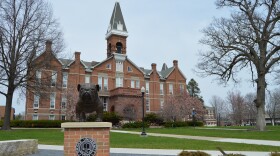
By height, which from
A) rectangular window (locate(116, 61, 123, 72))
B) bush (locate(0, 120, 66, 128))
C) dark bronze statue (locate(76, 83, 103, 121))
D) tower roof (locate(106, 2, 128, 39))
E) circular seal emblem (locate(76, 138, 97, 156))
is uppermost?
tower roof (locate(106, 2, 128, 39))

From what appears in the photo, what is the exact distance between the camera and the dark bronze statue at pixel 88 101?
7367 millimetres

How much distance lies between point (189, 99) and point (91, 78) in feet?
69.1

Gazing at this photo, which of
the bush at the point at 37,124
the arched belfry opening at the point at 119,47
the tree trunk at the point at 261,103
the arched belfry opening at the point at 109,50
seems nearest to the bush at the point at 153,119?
the bush at the point at 37,124

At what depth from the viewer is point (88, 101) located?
24.6 ft

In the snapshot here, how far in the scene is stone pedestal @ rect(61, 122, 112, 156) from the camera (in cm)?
721

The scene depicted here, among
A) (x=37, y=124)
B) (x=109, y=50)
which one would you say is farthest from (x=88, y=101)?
(x=109, y=50)

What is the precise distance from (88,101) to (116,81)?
1839 inches

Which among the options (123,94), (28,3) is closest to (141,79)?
(123,94)

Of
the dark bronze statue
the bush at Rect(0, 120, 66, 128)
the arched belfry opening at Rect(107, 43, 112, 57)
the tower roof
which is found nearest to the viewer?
the dark bronze statue

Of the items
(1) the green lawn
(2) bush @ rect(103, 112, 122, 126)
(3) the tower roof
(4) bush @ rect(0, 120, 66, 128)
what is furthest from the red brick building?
(1) the green lawn

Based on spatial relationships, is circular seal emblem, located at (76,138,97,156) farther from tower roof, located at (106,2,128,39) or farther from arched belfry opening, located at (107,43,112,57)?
arched belfry opening, located at (107,43,112,57)

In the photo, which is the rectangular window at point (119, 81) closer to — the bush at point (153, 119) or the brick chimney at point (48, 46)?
the bush at point (153, 119)

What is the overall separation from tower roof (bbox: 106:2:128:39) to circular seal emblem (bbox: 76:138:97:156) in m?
49.1

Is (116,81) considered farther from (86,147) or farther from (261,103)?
(86,147)
